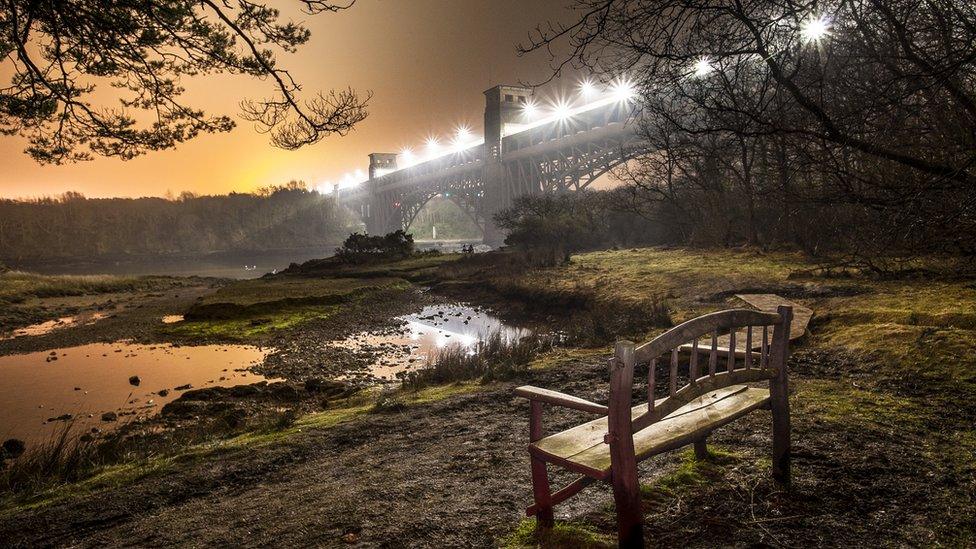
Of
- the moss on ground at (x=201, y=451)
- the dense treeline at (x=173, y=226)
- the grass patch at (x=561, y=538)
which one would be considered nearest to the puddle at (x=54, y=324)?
the moss on ground at (x=201, y=451)

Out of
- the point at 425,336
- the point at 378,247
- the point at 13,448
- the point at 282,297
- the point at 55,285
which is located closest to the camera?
the point at 13,448

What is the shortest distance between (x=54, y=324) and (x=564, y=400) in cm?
2170

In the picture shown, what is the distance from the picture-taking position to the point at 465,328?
14.1 meters

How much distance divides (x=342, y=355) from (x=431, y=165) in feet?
165

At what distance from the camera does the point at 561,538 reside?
280 cm

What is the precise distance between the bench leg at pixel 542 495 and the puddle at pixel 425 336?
6.50 meters

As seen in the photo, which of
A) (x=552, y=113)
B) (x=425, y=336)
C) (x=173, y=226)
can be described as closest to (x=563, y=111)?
(x=552, y=113)

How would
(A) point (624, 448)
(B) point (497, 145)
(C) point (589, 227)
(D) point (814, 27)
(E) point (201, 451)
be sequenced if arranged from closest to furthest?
(A) point (624, 448) → (E) point (201, 451) → (D) point (814, 27) → (C) point (589, 227) → (B) point (497, 145)

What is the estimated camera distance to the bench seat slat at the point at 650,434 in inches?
97.9

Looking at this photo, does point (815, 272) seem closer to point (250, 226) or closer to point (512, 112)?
point (512, 112)

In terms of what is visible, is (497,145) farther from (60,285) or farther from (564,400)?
(564,400)

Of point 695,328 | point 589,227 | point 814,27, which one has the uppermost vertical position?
point 814,27

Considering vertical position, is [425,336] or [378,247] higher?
[378,247]

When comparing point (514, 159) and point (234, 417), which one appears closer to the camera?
point (234, 417)
